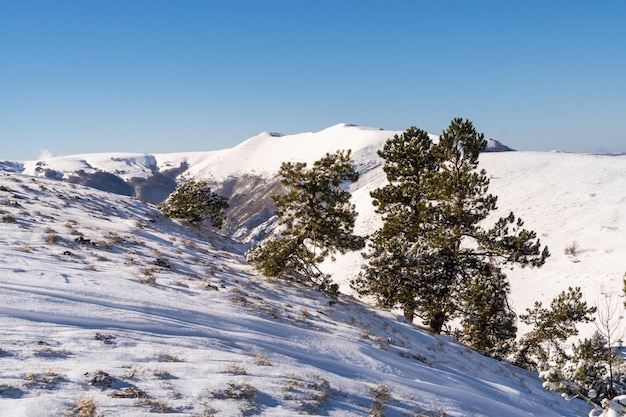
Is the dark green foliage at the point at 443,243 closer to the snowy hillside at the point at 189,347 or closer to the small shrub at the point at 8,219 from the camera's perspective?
the snowy hillside at the point at 189,347

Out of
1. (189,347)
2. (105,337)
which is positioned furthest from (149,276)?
(189,347)

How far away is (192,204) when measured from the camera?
78.7ft

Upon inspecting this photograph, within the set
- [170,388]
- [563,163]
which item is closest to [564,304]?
[170,388]

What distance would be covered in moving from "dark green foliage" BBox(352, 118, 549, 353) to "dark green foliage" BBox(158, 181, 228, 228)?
12.2m

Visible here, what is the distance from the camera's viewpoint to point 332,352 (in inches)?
295

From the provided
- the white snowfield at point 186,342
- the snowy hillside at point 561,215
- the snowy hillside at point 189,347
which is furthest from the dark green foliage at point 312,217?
the snowy hillside at point 561,215

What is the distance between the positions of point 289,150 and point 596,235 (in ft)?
518

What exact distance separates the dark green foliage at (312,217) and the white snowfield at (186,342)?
2.93ft

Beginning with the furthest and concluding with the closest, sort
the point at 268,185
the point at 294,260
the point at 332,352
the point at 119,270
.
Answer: the point at 268,185, the point at 294,260, the point at 119,270, the point at 332,352

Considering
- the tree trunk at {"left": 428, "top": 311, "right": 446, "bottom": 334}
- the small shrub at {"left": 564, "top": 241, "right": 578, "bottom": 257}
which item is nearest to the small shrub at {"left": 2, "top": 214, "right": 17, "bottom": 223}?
the tree trunk at {"left": 428, "top": 311, "right": 446, "bottom": 334}

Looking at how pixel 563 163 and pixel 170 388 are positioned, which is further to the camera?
pixel 563 163

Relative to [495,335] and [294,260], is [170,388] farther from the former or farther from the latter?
[495,335]

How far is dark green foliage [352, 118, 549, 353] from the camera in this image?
49.1 feet

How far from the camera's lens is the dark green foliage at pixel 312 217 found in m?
13.8
